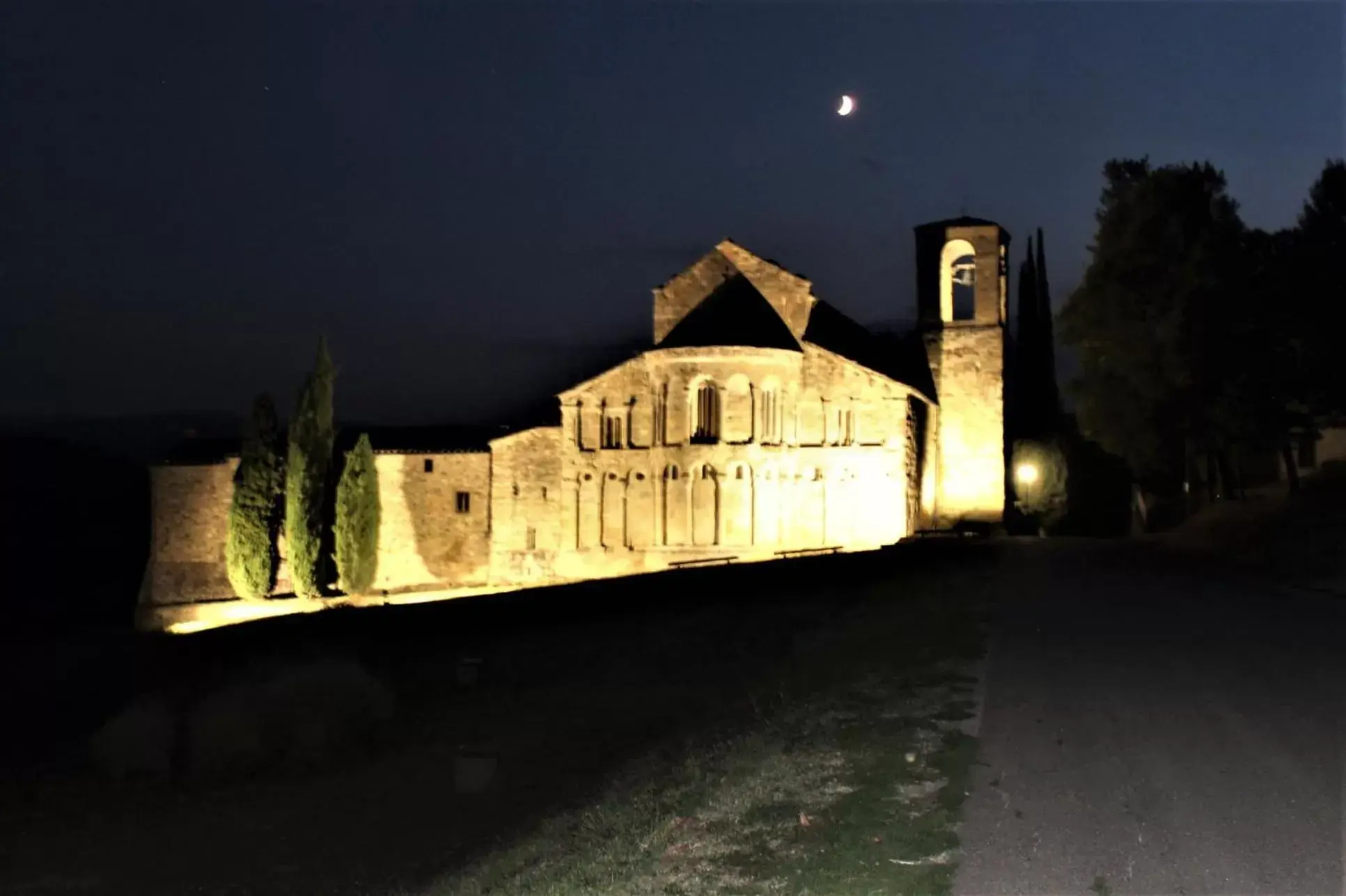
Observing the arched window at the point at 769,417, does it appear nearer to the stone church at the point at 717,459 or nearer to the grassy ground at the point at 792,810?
the stone church at the point at 717,459

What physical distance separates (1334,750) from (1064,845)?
3662 mm

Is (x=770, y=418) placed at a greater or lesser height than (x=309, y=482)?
greater

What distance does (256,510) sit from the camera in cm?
3912

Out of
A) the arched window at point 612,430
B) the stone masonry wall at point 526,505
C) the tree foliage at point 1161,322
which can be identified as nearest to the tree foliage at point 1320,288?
the tree foliage at point 1161,322

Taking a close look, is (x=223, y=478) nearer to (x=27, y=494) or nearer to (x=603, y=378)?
(x=603, y=378)

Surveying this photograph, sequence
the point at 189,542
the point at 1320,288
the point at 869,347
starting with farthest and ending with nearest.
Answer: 1. the point at 869,347
2. the point at 189,542
3. the point at 1320,288

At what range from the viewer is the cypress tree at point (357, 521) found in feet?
126

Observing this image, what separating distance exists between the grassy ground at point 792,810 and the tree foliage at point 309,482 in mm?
26595

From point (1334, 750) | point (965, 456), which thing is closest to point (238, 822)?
point (1334, 750)

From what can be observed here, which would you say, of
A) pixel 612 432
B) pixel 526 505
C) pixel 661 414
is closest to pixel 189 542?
pixel 526 505

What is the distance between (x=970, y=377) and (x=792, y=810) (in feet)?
106

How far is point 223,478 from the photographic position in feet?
132

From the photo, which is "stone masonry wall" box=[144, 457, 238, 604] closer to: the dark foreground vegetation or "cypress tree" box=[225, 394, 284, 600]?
"cypress tree" box=[225, 394, 284, 600]

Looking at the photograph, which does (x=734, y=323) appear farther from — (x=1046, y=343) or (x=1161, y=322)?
(x=1046, y=343)
